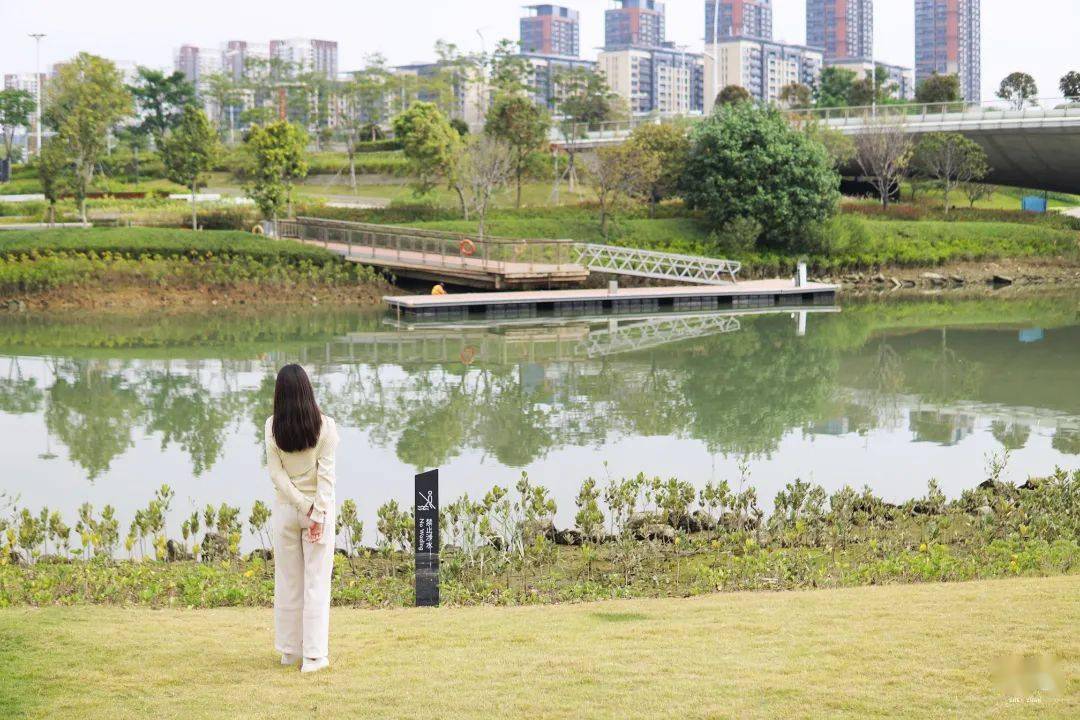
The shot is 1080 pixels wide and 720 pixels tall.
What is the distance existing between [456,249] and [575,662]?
83.1ft

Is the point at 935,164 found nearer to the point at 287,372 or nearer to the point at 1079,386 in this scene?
the point at 1079,386

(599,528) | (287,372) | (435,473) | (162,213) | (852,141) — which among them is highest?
(852,141)

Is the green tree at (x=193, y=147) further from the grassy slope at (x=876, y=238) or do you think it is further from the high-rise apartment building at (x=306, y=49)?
the high-rise apartment building at (x=306, y=49)

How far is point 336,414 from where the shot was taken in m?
15.4

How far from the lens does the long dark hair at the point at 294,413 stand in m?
5.23

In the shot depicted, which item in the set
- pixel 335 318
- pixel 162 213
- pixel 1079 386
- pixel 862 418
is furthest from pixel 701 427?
pixel 162 213

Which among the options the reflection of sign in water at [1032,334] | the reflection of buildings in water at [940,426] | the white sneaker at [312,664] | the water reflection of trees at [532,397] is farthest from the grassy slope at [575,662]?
the reflection of sign in water at [1032,334]

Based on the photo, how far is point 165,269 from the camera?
93.4 feet

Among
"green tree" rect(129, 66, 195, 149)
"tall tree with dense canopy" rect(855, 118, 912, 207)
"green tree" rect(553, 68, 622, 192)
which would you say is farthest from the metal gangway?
"green tree" rect(129, 66, 195, 149)

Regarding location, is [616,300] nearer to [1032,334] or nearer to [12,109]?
[1032,334]

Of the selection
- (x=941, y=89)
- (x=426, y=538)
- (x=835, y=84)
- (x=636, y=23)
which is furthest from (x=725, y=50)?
(x=426, y=538)

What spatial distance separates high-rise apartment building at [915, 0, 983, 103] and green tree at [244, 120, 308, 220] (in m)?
147

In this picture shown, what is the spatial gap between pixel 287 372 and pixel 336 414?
33.7 feet

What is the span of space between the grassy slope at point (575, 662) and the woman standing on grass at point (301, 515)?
16 centimetres
